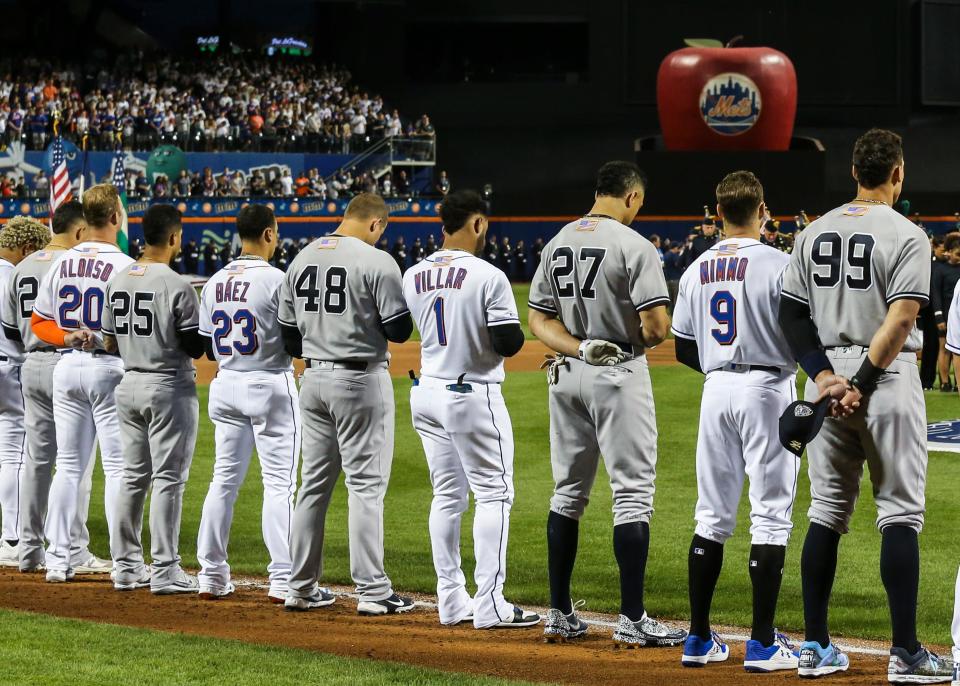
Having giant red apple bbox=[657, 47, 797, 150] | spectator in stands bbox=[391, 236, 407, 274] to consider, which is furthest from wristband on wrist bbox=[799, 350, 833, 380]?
giant red apple bbox=[657, 47, 797, 150]

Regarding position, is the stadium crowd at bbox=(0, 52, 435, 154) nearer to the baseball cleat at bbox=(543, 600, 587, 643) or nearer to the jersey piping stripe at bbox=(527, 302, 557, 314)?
the jersey piping stripe at bbox=(527, 302, 557, 314)

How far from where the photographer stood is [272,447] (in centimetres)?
769

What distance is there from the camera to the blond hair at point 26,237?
930 cm

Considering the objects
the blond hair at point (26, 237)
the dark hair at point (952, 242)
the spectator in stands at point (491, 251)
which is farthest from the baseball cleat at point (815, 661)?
the spectator in stands at point (491, 251)

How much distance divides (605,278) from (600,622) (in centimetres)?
197

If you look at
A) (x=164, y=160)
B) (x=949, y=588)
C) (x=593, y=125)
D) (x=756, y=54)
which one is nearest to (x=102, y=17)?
(x=164, y=160)

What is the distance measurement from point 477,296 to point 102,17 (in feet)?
132

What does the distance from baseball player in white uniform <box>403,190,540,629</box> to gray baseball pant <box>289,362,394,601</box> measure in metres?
0.31

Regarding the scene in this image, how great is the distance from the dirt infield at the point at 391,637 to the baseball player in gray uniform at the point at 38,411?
35 centimetres

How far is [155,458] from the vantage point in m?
7.92

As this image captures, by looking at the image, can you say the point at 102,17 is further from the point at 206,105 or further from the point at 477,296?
the point at 477,296

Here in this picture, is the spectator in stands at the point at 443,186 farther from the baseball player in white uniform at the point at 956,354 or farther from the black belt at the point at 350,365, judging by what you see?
the baseball player in white uniform at the point at 956,354

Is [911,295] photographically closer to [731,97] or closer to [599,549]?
[599,549]

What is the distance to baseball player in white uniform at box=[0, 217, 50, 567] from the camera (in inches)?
358
